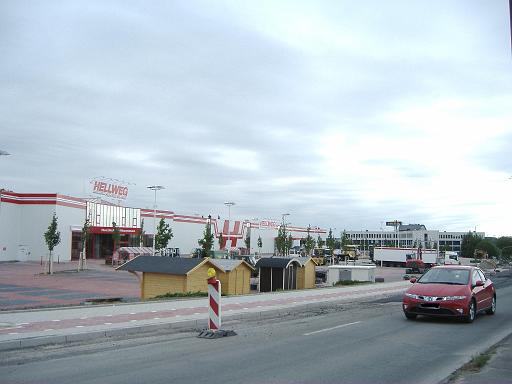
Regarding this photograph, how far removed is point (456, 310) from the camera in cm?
1317

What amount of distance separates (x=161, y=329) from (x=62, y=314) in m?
3.39

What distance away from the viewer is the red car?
13180 millimetres

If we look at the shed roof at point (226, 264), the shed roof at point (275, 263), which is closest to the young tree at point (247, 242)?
the shed roof at point (275, 263)

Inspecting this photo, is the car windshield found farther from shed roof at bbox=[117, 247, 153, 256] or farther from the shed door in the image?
shed roof at bbox=[117, 247, 153, 256]

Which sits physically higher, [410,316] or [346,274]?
[410,316]

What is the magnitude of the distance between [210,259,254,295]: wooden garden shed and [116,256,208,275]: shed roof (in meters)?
1.93

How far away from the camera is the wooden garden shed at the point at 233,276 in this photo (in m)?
25.3

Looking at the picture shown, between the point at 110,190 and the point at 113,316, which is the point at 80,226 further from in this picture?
the point at 113,316


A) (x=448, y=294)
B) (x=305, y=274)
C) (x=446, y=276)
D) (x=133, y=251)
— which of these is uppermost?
(x=446, y=276)

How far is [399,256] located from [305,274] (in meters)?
59.0

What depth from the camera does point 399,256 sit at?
87.1 meters

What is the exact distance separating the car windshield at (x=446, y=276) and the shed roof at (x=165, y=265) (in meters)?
10.7

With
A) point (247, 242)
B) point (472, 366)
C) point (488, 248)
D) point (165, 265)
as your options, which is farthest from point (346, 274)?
point (488, 248)

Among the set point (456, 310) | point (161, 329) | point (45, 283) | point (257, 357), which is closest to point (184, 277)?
point (161, 329)
